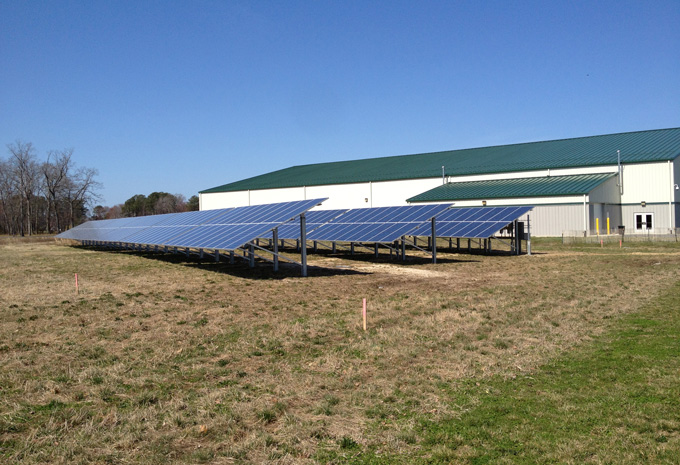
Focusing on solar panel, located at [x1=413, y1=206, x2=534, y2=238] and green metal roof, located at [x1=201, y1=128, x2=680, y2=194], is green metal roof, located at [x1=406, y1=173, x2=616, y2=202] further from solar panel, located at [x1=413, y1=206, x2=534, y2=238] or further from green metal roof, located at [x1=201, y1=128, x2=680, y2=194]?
solar panel, located at [x1=413, y1=206, x2=534, y2=238]

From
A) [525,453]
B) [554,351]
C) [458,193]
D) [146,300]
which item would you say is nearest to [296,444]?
[525,453]

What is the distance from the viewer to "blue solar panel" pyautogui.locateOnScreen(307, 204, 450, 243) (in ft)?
91.6

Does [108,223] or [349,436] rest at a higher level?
[108,223]

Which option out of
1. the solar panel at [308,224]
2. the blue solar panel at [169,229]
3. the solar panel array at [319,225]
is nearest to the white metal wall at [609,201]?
the solar panel array at [319,225]

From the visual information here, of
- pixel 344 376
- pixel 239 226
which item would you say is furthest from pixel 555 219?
pixel 344 376

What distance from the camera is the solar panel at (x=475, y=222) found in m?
30.8

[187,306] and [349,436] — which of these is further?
[187,306]

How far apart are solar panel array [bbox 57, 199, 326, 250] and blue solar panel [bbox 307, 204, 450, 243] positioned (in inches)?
179

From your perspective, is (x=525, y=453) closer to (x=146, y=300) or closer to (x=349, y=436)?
(x=349, y=436)

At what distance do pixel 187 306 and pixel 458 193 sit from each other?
41.3 m

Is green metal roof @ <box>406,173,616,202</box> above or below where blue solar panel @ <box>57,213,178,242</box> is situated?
above

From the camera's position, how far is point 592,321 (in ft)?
39.7

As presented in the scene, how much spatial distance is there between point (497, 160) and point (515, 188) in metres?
10.3

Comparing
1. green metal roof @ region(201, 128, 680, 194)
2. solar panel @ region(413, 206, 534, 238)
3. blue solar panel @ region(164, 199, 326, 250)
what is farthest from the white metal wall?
blue solar panel @ region(164, 199, 326, 250)
